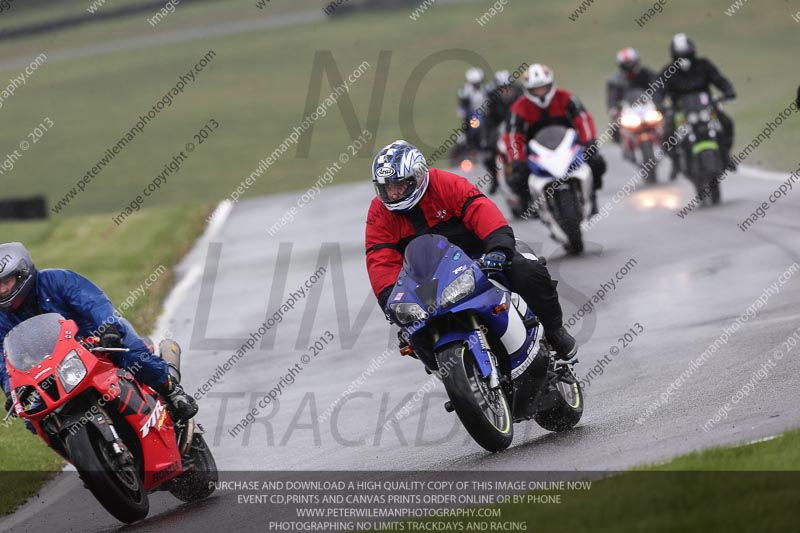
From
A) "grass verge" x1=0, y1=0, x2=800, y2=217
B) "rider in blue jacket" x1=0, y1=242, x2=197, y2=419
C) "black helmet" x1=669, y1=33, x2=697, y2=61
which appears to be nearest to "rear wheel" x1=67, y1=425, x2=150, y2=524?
"rider in blue jacket" x1=0, y1=242, x2=197, y2=419

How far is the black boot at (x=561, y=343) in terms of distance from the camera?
9227 millimetres

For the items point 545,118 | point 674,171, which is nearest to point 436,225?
point 545,118

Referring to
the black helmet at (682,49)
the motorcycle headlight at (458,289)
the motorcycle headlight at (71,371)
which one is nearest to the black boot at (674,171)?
the black helmet at (682,49)

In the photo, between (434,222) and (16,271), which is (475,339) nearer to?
(434,222)

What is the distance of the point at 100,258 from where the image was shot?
23.5m

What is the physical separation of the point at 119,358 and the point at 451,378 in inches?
84.5

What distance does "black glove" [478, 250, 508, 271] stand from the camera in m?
8.61

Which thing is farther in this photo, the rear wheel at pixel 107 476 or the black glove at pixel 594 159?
the black glove at pixel 594 159

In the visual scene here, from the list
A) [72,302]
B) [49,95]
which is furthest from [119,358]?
[49,95]

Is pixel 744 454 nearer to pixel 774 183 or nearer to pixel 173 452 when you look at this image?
pixel 173 452

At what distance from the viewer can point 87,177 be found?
38.0m

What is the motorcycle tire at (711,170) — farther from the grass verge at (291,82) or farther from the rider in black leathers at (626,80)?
the grass verge at (291,82)

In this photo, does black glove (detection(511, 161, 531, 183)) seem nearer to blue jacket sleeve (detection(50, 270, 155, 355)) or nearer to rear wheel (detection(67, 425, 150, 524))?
blue jacket sleeve (detection(50, 270, 155, 355))

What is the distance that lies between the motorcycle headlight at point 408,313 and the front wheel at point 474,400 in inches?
9.5
